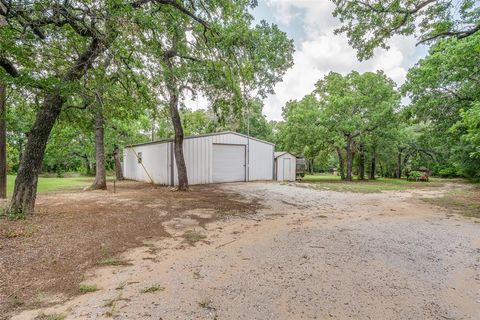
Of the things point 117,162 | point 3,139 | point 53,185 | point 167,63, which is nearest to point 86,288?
point 167,63

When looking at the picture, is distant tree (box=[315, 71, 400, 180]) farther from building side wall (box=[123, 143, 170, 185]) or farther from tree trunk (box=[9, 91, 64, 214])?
tree trunk (box=[9, 91, 64, 214])

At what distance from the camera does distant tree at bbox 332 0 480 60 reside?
7.25 m

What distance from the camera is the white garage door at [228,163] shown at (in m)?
14.3

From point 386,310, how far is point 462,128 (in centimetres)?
1268

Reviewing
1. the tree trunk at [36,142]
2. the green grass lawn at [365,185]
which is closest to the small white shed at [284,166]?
the green grass lawn at [365,185]

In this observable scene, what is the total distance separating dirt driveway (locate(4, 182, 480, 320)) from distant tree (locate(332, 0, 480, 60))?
628cm

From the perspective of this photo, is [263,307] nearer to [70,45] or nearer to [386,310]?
[386,310]

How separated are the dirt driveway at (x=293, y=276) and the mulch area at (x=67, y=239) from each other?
298mm

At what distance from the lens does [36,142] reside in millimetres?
5418

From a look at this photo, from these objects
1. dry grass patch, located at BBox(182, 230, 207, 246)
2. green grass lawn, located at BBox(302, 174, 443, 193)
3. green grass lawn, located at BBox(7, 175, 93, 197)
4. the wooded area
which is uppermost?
the wooded area

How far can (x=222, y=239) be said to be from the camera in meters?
4.23

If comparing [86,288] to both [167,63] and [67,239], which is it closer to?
[67,239]

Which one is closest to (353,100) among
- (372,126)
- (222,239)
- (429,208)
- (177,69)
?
(372,126)

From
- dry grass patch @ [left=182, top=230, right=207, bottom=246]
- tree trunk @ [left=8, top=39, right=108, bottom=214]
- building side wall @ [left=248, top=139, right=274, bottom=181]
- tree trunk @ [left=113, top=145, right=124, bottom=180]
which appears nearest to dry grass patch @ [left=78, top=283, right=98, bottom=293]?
dry grass patch @ [left=182, top=230, right=207, bottom=246]
